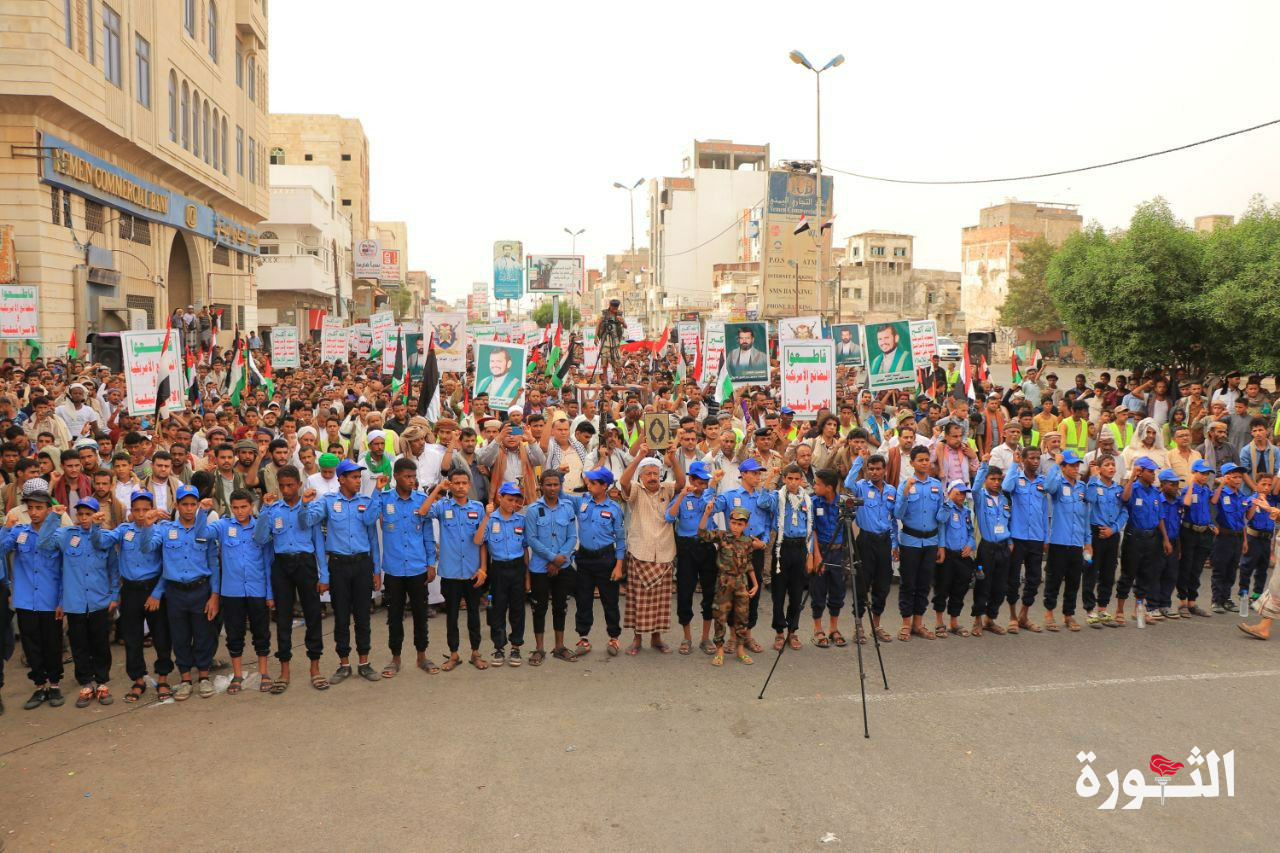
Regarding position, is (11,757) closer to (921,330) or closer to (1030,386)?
(921,330)

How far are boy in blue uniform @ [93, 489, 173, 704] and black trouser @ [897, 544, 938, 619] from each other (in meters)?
5.87

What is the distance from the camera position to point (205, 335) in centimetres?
2864

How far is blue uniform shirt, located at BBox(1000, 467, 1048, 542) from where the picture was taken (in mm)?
8180

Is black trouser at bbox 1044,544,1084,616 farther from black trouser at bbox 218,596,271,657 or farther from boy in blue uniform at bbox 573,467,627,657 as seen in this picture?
black trouser at bbox 218,596,271,657

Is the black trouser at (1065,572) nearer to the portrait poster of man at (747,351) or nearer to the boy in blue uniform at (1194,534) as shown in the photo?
the boy in blue uniform at (1194,534)

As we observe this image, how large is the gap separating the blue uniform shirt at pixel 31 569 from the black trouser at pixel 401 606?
90.6 inches

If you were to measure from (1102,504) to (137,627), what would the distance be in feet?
26.4

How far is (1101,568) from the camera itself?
28.0ft

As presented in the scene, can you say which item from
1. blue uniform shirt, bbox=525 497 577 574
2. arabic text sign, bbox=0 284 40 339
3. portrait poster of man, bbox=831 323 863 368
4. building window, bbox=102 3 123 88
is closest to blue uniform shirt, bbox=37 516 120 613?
blue uniform shirt, bbox=525 497 577 574

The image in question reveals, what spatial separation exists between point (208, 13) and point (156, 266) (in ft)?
35.6

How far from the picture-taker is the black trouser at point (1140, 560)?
8578 millimetres

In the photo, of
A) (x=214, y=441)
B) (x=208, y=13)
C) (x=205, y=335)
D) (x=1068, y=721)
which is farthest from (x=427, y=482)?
(x=208, y=13)

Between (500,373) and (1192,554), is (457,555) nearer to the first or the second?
(500,373)

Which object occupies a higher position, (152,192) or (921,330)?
(152,192)
